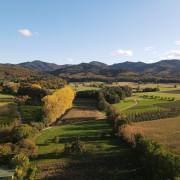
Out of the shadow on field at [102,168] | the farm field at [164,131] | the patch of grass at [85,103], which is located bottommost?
the shadow on field at [102,168]

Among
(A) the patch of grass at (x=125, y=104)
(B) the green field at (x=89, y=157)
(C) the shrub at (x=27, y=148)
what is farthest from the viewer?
(A) the patch of grass at (x=125, y=104)

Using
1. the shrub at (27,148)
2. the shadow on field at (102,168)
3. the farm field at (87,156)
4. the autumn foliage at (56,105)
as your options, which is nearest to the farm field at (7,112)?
the autumn foliage at (56,105)

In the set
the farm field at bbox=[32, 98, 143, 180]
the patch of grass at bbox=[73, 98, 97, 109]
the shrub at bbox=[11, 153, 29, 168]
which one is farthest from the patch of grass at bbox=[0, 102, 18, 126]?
the shrub at bbox=[11, 153, 29, 168]

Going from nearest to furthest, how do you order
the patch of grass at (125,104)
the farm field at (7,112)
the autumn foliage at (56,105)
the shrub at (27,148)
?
the shrub at (27,148)
the farm field at (7,112)
the autumn foliage at (56,105)
the patch of grass at (125,104)

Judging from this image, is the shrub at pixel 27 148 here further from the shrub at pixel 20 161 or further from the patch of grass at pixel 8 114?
the patch of grass at pixel 8 114

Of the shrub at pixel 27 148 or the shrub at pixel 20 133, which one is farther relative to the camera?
the shrub at pixel 20 133

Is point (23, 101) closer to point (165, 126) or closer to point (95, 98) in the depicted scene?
point (95, 98)

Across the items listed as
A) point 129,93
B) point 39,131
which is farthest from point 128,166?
point 129,93

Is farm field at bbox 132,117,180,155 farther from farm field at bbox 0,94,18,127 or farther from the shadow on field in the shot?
farm field at bbox 0,94,18,127
